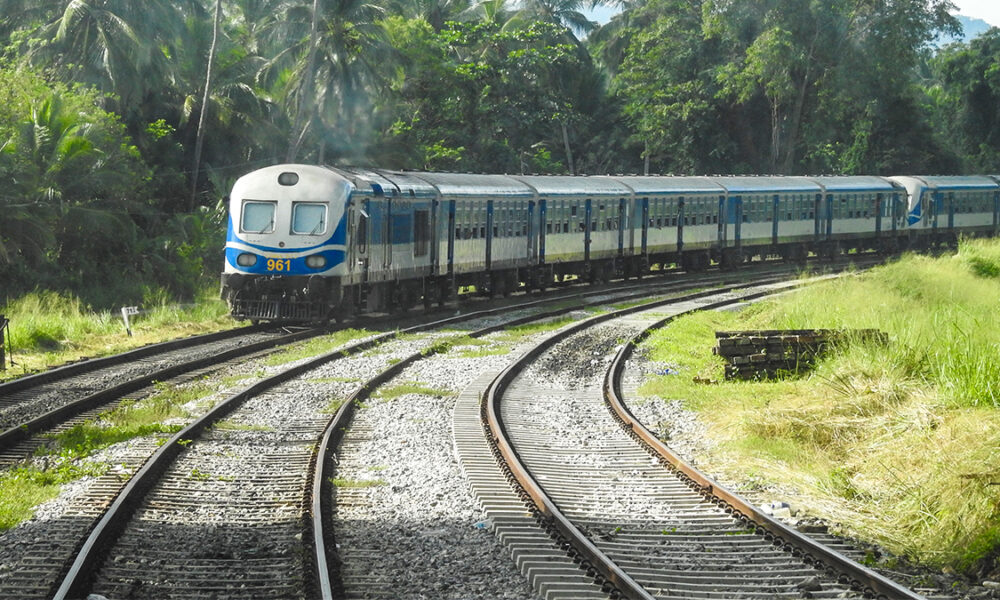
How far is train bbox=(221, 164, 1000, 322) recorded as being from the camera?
20.9m

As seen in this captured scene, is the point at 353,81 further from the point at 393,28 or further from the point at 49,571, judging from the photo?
the point at 49,571

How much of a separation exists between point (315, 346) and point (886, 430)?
10139mm

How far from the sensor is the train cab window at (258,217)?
69.2 ft

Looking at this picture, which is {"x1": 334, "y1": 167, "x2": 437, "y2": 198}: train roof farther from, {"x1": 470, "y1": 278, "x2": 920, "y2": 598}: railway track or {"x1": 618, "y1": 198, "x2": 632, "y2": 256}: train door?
{"x1": 470, "y1": 278, "x2": 920, "y2": 598}: railway track

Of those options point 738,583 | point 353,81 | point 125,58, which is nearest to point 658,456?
point 738,583

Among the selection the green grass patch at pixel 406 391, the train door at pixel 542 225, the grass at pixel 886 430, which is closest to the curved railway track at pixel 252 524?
the grass at pixel 886 430

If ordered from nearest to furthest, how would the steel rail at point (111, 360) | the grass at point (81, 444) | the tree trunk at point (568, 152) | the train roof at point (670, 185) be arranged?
the grass at point (81, 444) < the steel rail at point (111, 360) < the train roof at point (670, 185) < the tree trunk at point (568, 152)

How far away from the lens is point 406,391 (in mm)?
14594

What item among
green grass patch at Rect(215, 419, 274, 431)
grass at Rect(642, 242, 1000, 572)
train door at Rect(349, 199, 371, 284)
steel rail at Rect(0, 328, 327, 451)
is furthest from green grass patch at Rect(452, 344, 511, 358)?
green grass patch at Rect(215, 419, 274, 431)

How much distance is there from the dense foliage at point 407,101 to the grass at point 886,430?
16.5 metres

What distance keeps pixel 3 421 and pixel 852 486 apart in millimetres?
8387

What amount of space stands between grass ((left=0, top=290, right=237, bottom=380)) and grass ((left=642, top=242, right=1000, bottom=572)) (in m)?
8.45

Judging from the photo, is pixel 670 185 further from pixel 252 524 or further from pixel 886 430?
pixel 252 524

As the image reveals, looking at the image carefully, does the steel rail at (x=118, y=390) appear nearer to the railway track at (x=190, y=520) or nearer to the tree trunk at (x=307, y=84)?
the railway track at (x=190, y=520)
